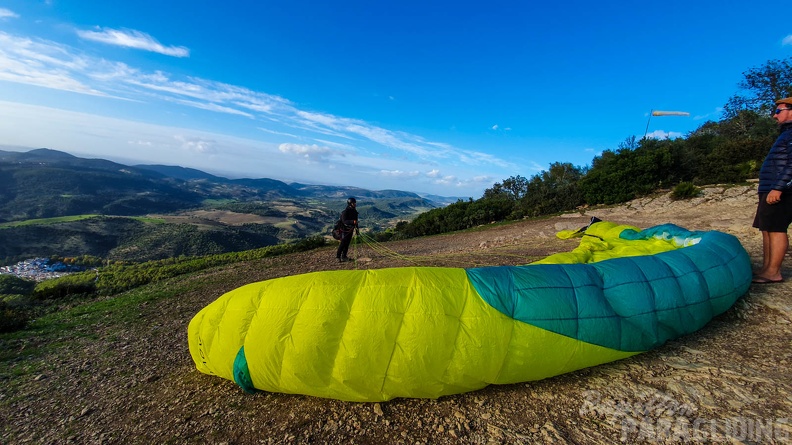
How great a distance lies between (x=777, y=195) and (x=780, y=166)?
1.29ft

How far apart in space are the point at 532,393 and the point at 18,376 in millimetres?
6773

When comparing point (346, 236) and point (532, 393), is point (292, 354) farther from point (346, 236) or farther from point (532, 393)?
point (346, 236)

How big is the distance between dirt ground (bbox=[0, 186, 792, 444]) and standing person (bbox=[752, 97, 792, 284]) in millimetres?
448

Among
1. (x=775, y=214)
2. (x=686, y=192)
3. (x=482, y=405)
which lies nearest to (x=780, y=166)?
(x=775, y=214)

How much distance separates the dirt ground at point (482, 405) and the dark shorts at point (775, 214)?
873mm

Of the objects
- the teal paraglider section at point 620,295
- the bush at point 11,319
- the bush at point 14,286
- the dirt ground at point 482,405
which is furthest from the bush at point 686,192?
the bush at point 14,286

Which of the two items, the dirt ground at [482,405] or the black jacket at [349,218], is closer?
the dirt ground at [482,405]

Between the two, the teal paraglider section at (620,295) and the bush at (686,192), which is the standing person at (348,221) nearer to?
the teal paraglider section at (620,295)

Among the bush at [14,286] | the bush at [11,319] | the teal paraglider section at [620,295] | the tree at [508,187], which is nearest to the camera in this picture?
the teal paraglider section at [620,295]

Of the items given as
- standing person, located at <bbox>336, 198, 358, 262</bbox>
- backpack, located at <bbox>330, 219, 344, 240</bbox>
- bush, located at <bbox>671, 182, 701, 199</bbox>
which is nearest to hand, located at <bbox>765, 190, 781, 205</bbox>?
standing person, located at <bbox>336, 198, 358, 262</bbox>

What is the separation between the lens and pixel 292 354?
2920 mm

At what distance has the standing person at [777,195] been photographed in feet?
13.0

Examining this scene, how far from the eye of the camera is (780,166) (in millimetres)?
4000

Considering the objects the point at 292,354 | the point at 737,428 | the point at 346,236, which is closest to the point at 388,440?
the point at 292,354
